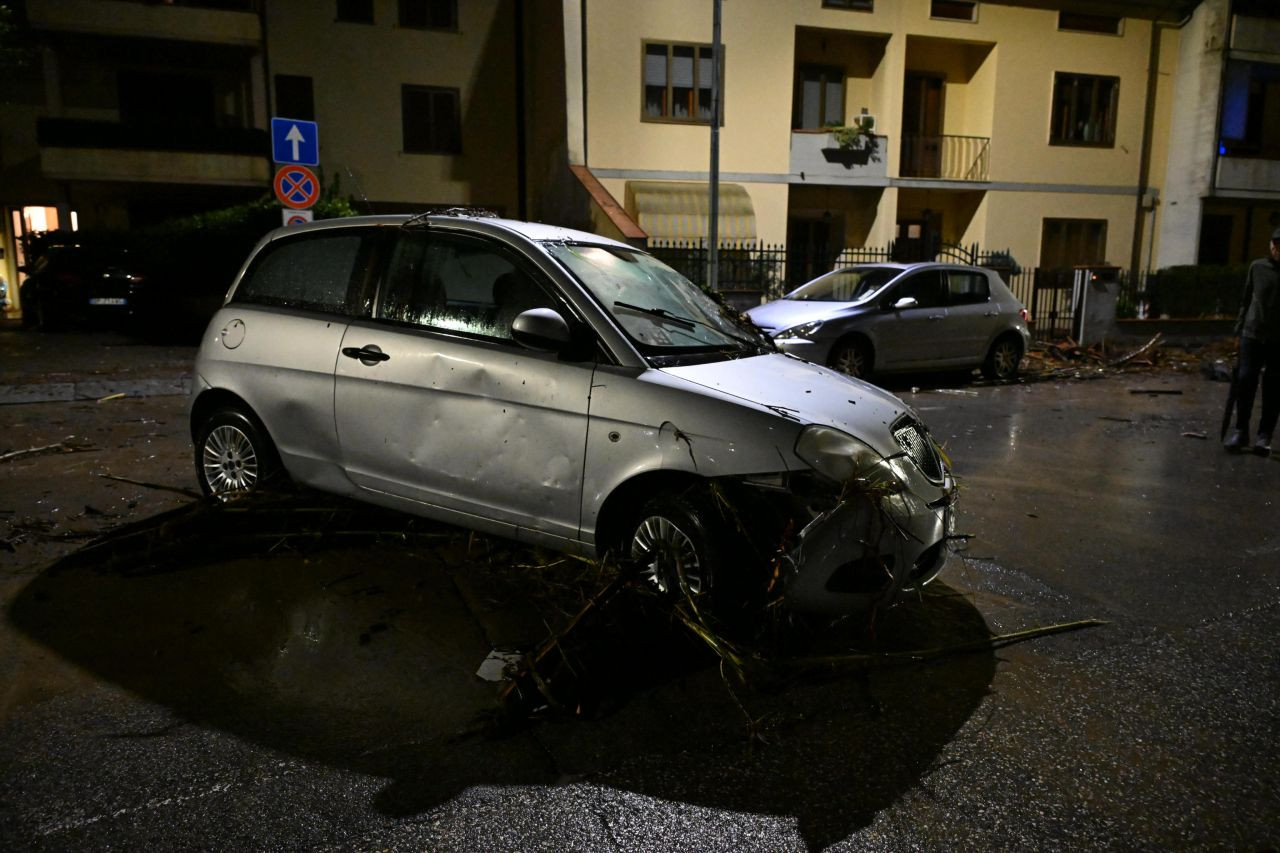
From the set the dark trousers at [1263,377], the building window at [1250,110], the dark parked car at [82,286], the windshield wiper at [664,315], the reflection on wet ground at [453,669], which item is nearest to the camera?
the reflection on wet ground at [453,669]

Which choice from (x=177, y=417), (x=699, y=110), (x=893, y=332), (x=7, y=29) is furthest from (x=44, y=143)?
(x=893, y=332)

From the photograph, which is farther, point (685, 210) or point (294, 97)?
point (294, 97)

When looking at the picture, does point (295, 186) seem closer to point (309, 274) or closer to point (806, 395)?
point (309, 274)

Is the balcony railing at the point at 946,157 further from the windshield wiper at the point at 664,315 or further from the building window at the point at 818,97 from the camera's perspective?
the windshield wiper at the point at 664,315

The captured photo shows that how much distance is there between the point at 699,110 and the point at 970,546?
675 inches

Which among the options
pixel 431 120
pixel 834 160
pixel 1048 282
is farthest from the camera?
pixel 431 120

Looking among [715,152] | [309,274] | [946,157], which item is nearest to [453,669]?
[309,274]

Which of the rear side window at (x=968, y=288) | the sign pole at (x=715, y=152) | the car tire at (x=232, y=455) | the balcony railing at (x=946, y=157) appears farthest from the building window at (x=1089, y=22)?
the car tire at (x=232, y=455)

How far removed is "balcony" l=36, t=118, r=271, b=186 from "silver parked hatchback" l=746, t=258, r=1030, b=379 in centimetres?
1627

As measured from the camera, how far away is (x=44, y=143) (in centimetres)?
2134

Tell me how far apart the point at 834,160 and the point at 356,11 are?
12.8 metres

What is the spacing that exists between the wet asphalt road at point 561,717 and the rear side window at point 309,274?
1.13m

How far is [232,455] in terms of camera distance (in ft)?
16.9

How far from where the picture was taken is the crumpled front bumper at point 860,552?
3451mm
